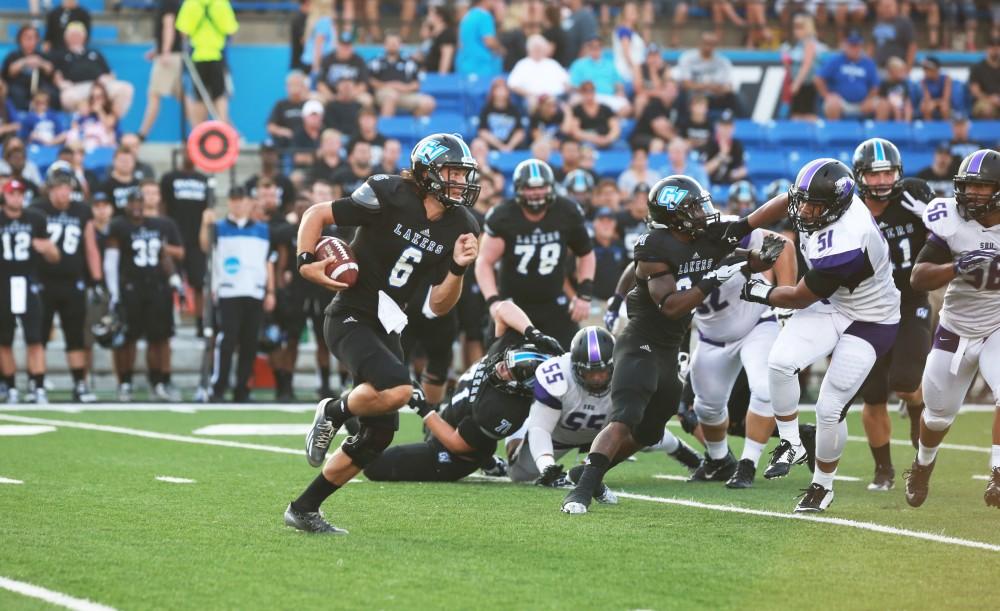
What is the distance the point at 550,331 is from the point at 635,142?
6.96m

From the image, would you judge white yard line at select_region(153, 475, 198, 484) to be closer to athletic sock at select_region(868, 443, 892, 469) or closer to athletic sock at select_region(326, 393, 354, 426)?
athletic sock at select_region(326, 393, 354, 426)

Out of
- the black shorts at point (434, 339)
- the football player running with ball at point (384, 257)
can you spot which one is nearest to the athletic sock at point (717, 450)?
Result: the football player running with ball at point (384, 257)

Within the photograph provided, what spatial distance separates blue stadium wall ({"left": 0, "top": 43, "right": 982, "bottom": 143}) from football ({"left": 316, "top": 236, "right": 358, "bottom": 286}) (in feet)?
38.9

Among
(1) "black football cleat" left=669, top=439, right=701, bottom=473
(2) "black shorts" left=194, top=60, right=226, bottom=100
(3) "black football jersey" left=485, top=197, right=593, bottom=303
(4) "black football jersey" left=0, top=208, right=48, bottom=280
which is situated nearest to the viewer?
(1) "black football cleat" left=669, top=439, right=701, bottom=473

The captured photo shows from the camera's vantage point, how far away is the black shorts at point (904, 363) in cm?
838

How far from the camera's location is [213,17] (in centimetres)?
1583

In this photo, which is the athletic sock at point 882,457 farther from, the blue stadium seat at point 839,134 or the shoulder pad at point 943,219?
the blue stadium seat at point 839,134

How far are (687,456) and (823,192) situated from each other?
7.77 ft

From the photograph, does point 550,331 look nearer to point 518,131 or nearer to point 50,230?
point 50,230

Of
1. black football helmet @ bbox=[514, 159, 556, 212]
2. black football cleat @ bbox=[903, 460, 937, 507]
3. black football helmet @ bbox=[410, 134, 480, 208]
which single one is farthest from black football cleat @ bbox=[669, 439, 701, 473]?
black football helmet @ bbox=[410, 134, 480, 208]

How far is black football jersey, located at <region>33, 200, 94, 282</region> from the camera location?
512 inches

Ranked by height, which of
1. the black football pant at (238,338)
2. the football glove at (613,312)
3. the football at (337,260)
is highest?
the football at (337,260)

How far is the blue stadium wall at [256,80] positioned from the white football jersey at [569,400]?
35.6 feet

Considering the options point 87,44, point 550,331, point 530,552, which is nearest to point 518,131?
point 87,44
